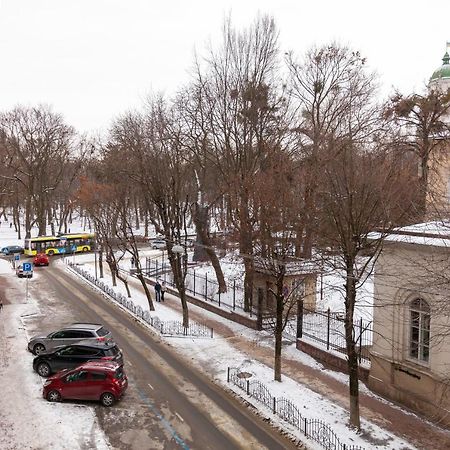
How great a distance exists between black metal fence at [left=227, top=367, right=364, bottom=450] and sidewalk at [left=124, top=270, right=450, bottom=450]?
1.28 m

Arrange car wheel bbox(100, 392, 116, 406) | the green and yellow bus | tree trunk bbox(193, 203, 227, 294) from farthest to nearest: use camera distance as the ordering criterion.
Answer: the green and yellow bus, tree trunk bbox(193, 203, 227, 294), car wheel bbox(100, 392, 116, 406)

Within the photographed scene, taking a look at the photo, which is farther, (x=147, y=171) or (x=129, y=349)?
(x=147, y=171)

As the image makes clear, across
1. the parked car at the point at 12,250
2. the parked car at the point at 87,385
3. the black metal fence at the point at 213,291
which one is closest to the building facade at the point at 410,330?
the parked car at the point at 87,385

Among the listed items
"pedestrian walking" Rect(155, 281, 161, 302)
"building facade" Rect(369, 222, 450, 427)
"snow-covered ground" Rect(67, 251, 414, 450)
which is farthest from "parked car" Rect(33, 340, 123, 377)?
"pedestrian walking" Rect(155, 281, 161, 302)

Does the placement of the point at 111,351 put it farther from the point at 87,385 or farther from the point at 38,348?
the point at 38,348

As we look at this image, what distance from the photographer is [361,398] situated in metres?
18.2

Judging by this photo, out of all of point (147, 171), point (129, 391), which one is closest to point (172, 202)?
point (147, 171)

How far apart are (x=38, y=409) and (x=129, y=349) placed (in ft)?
24.0

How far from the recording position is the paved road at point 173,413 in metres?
14.8

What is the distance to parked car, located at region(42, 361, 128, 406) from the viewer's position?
17.1 m

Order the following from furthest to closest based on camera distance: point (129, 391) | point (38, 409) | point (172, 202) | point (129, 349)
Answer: point (172, 202) → point (129, 349) → point (129, 391) → point (38, 409)

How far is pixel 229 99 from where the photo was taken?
3127 centimetres

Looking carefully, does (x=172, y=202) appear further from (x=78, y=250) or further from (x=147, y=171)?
(x=78, y=250)

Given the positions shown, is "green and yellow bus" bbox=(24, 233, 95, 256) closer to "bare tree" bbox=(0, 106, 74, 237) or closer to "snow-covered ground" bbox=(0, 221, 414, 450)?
"bare tree" bbox=(0, 106, 74, 237)
